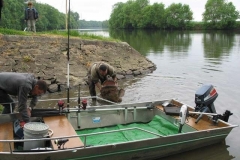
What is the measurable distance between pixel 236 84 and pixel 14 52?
35.0 ft

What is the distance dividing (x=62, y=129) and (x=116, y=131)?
57.0 inches

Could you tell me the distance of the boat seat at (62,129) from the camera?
5492 millimetres

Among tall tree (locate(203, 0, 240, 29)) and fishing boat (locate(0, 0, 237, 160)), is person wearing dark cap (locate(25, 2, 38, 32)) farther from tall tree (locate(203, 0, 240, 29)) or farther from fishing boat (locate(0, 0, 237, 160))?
tall tree (locate(203, 0, 240, 29))

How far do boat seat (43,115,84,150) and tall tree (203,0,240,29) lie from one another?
7684 centimetres

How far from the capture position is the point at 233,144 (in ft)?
24.2

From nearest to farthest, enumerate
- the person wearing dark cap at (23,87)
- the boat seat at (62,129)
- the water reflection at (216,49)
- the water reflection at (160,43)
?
the boat seat at (62,129) → the person wearing dark cap at (23,87) → the water reflection at (216,49) → the water reflection at (160,43)

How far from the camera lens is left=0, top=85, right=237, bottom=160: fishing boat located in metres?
5.31

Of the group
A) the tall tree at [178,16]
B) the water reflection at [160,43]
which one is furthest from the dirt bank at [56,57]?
the tall tree at [178,16]

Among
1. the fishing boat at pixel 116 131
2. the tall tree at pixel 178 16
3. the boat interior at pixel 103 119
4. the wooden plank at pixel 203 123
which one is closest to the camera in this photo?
the fishing boat at pixel 116 131

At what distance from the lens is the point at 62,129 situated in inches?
245

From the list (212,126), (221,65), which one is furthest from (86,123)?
(221,65)

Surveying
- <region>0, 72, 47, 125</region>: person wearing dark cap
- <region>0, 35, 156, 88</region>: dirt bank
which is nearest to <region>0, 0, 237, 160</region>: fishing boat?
<region>0, 72, 47, 125</region>: person wearing dark cap

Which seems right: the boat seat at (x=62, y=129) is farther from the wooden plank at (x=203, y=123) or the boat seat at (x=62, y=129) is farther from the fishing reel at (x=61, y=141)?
the wooden plank at (x=203, y=123)

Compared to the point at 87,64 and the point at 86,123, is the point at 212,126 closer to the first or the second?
the point at 86,123
